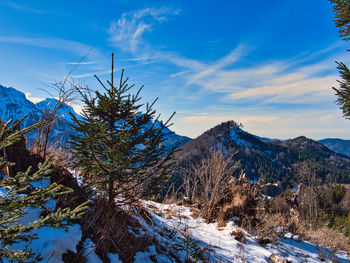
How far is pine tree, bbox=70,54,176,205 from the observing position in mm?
2869

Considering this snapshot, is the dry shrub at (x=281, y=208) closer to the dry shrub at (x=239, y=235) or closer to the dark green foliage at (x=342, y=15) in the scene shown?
the dry shrub at (x=239, y=235)

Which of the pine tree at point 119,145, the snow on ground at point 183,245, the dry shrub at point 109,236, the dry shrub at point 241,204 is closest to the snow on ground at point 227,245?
the snow on ground at point 183,245

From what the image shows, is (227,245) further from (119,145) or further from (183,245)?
(119,145)

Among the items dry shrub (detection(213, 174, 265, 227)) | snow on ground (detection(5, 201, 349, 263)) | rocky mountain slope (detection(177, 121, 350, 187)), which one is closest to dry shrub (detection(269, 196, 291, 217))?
snow on ground (detection(5, 201, 349, 263))

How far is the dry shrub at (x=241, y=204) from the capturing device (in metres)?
6.02

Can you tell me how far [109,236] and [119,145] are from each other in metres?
1.41

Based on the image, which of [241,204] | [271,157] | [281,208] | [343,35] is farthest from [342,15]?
[271,157]

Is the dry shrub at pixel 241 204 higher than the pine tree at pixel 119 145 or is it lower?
lower

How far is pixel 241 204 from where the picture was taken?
20.3ft

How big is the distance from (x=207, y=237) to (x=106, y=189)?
3.30m

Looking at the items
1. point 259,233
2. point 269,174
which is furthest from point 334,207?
point 269,174

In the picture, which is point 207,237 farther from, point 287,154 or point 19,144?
point 287,154

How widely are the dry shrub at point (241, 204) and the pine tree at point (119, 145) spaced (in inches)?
152

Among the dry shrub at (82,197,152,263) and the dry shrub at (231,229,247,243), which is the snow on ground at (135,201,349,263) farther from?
the dry shrub at (82,197,152,263)
